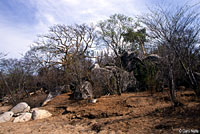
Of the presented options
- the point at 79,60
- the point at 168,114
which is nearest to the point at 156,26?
the point at 168,114

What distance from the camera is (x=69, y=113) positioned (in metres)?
6.22

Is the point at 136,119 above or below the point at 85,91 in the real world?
below

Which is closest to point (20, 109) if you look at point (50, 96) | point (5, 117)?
point (5, 117)

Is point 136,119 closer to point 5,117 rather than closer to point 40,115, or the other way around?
point 40,115

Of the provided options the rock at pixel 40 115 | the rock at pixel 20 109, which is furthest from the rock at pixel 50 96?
the rock at pixel 40 115

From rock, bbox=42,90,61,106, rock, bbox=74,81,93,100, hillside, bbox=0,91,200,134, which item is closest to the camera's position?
hillside, bbox=0,91,200,134

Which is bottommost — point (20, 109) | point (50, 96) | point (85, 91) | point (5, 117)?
point (5, 117)

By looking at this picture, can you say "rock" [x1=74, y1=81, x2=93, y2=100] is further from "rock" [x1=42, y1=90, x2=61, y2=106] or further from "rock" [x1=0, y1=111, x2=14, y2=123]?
"rock" [x1=0, y1=111, x2=14, y2=123]

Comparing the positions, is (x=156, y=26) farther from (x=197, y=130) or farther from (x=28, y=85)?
(x=28, y=85)

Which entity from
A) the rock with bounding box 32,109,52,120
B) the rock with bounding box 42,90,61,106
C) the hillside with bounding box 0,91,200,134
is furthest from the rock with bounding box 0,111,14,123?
the rock with bounding box 42,90,61,106

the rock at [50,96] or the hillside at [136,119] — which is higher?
the rock at [50,96]

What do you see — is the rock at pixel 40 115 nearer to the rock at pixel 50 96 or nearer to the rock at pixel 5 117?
the rock at pixel 5 117

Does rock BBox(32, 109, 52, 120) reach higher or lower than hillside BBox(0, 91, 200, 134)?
lower

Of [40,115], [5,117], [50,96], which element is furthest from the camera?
[50,96]
